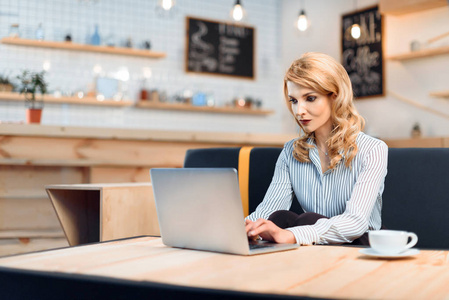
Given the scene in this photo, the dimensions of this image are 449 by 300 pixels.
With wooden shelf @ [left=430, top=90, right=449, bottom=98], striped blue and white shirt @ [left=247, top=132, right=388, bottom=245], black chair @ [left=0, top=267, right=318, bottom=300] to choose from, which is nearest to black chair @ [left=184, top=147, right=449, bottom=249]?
striped blue and white shirt @ [left=247, top=132, right=388, bottom=245]

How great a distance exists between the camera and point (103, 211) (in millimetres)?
2414

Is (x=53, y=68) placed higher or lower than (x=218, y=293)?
higher

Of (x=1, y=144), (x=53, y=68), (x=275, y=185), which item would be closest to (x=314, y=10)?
(x=53, y=68)

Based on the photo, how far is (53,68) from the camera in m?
5.70

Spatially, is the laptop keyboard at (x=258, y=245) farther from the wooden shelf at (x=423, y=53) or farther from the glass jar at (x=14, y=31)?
the glass jar at (x=14, y=31)

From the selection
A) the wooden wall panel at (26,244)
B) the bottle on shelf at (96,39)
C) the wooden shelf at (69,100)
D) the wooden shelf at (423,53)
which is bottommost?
the wooden wall panel at (26,244)

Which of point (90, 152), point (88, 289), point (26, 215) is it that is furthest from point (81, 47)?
point (88, 289)

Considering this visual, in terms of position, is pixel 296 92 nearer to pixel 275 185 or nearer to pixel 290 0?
pixel 275 185

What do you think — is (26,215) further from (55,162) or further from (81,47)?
(81,47)

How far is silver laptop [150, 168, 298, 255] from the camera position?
1.18 m

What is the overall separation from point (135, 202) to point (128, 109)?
142 inches

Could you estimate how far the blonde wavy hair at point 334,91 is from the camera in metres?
1.72

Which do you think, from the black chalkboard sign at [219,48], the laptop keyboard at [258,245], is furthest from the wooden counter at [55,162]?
the black chalkboard sign at [219,48]

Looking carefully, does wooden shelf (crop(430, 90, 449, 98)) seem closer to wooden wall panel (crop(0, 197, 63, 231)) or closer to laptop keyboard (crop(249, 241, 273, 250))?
wooden wall panel (crop(0, 197, 63, 231))
